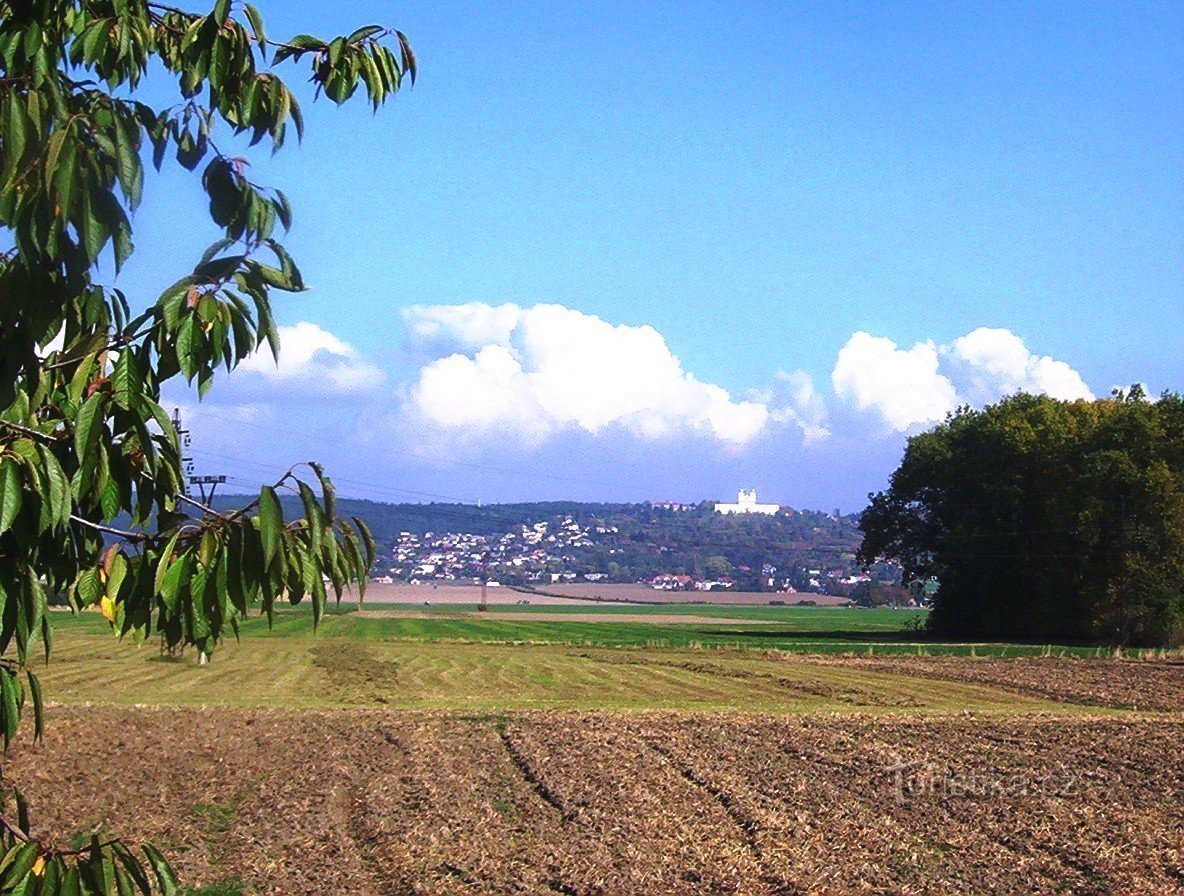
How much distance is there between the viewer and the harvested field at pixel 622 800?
44.1 feet

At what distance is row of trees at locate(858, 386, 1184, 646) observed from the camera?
61000mm

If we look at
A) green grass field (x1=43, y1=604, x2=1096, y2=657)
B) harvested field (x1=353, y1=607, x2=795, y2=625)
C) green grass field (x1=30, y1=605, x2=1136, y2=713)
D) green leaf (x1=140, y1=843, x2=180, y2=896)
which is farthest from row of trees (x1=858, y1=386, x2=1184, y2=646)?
green leaf (x1=140, y1=843, x2=180, y2=896)

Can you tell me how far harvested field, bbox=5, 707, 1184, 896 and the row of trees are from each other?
38.1 m

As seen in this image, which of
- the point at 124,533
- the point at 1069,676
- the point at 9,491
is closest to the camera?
the point at 9,491

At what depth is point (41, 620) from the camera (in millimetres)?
3600

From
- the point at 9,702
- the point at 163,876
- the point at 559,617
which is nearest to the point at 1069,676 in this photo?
the point at 163,876

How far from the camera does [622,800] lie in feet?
56.3

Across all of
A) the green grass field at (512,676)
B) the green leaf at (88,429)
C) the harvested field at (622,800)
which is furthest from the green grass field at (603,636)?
the green leaf at (88,429)

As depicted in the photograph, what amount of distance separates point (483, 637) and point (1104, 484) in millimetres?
31762

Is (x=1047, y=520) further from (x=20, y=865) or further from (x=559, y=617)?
(x=20, y=865)

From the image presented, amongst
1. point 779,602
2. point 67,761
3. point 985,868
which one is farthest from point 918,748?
point 779,602

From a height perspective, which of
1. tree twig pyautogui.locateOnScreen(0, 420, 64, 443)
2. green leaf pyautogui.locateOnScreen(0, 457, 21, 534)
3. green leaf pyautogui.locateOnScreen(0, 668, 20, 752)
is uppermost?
tree twig pyautogui.locateOnScreen(0, 420, 64, 443)

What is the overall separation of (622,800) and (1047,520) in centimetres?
5544

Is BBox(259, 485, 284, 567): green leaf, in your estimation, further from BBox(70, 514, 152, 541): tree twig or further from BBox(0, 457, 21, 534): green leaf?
BBox(70, 514, 152, 541): tree twig
